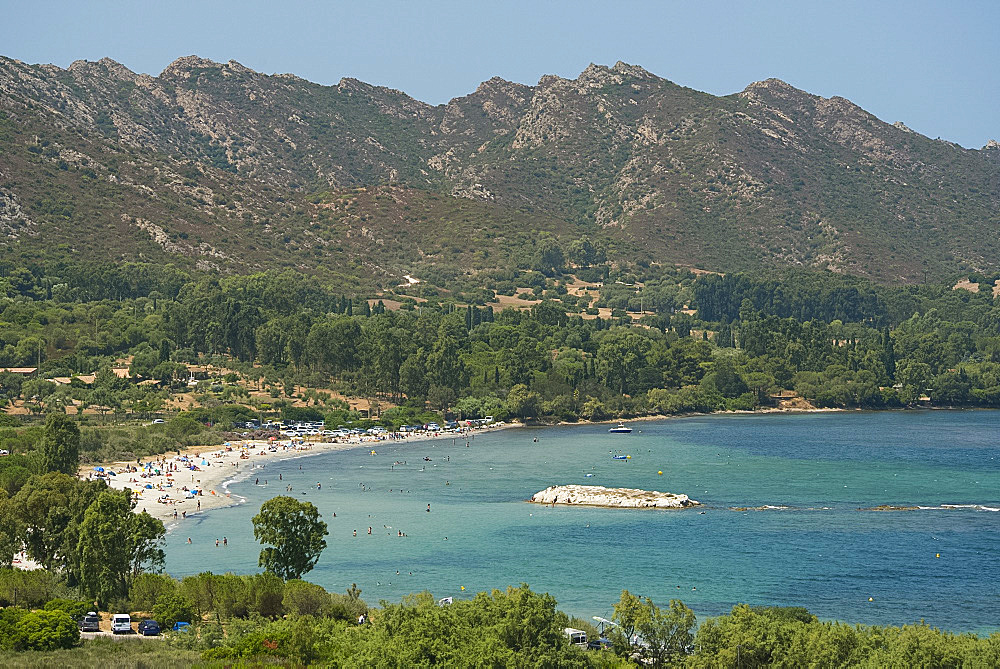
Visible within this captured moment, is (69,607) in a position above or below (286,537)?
below

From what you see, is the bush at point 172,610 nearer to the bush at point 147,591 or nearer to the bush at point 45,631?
the bush at point 147,591

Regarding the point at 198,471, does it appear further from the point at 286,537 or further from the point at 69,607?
the point at 69,607

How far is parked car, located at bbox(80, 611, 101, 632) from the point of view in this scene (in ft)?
194

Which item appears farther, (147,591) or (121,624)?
(147,591)

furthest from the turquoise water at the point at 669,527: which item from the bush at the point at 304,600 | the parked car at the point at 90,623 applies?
the parked car at the point at 90,623

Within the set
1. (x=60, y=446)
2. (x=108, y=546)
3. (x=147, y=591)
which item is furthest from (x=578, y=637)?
(x=60, y=446)

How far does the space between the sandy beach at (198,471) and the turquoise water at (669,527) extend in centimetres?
308

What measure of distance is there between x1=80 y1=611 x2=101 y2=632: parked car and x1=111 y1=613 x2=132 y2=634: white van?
0.84 m

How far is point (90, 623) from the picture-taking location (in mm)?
59500

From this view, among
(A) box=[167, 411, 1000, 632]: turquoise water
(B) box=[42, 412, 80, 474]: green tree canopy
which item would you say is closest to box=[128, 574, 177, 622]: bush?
(A) box=[167, 411, 1000, 632]: turquoise water

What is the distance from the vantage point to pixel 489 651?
45.2 meters

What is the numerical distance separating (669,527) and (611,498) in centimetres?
1368

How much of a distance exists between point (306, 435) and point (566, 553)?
261ft

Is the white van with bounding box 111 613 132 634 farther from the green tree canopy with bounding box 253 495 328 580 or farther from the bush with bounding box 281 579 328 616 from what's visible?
the green tree canopy with bounding box 253 495 328 580
